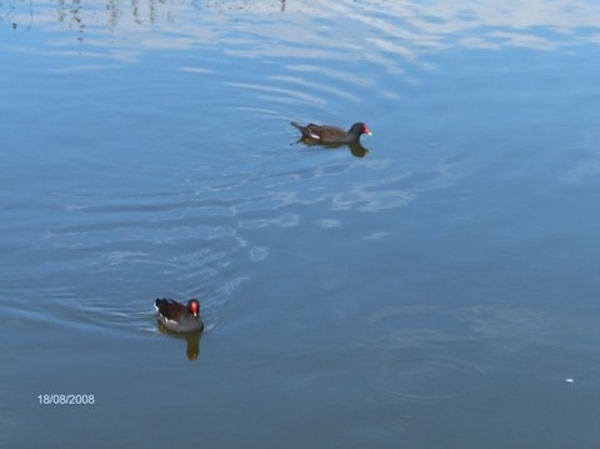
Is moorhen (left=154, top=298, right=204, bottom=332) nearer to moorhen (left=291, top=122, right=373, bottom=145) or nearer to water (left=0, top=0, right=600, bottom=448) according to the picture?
water (left=0, top=0, right=600, bottom=448)

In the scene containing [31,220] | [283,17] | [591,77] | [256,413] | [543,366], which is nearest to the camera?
[256,413]

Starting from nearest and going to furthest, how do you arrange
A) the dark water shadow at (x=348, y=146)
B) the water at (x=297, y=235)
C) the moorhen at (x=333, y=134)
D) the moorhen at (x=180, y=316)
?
1. the water at (x=297, y=235)
2. the moorhen at (x=180, y=316)
3. the dark water shadow at (x=348, y=146)
4. the moorhen at (x=333, y=134)

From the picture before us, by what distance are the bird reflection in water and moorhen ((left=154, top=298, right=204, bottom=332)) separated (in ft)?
0.12

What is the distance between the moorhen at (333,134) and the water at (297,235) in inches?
5.9

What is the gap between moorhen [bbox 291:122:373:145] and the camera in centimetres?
1470

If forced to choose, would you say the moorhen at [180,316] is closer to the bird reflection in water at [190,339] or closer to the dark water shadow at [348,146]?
the bird reflection in water at [190,339]

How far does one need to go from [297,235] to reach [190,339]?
2121mm

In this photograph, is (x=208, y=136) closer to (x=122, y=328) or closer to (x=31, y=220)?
(x=31, y=220)

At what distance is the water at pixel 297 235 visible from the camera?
9.46 meters

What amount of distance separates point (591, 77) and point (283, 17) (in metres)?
4.85

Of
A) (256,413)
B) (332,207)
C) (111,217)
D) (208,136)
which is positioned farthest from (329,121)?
(256,413)

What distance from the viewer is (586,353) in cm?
1029

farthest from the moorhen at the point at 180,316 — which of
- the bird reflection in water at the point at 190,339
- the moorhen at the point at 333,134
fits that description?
the moorhen at the point at 333,134

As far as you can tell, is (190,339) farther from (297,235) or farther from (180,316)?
(297,235)
